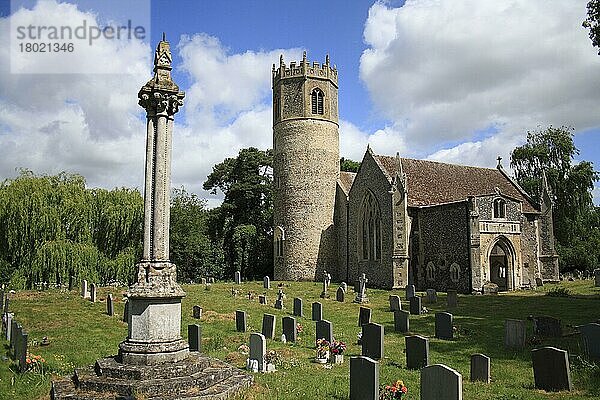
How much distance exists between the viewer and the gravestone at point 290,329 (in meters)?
13.9

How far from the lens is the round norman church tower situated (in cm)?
3659

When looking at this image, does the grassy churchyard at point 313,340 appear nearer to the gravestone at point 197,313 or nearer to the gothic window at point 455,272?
the gravestone at point 197,313

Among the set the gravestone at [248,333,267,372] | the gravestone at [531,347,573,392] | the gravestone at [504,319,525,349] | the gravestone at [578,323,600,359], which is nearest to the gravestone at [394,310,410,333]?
the gravestone at [504,319,525,349]

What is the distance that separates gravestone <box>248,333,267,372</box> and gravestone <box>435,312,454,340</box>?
591 cm

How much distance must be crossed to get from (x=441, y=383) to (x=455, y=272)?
72.1 feet

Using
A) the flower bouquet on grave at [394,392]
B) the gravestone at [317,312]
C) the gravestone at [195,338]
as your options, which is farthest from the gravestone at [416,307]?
the flower bouquet on grave at [394,392]

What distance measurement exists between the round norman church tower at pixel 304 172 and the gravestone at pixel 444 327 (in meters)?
22.3

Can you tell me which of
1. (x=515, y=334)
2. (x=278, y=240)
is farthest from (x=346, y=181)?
(x=515, y=334)

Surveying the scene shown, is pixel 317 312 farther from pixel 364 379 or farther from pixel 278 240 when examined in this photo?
pixel 278 240

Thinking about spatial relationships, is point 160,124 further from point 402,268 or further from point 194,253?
point 194,253

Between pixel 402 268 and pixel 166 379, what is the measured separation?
923 inches

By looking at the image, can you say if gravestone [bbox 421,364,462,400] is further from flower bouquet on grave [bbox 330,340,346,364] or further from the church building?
the church building

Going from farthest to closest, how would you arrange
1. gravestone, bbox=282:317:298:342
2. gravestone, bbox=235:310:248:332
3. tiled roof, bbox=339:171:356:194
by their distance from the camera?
tiled roof, bbox=339:171:356:194 < gravestone, bbox=235:310:248:332 < gravestone, bbox=282:317:298:342

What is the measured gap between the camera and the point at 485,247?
27.8 metres
